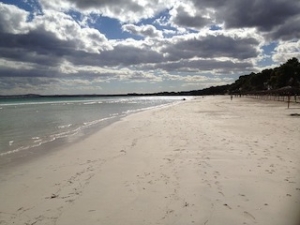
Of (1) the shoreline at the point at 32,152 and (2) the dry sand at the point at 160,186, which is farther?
(1) the shoreline at the point at 32,152

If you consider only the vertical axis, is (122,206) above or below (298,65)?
below

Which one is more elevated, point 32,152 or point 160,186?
point 160,186

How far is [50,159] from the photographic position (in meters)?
9.45

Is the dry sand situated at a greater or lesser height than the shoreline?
greater

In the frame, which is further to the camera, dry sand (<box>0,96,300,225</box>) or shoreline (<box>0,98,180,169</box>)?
shoreline (<box>0,98,180,169</box>)

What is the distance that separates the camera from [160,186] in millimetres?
6035

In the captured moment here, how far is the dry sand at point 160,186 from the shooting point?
464cm

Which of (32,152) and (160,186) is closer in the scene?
(160,186)

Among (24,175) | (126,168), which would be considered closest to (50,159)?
(24,175)

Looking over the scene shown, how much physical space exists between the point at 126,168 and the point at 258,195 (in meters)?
3.64

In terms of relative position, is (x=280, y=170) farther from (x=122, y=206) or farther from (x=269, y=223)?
(x=122, y=206)

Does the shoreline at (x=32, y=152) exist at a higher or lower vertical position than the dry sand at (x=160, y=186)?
lower

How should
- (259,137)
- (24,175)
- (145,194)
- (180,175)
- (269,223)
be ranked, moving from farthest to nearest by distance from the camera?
(259,137) → (24,175) → (180,175) → (145,194) → (269,223)

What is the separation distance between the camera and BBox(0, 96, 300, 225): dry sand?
4.64 meters
